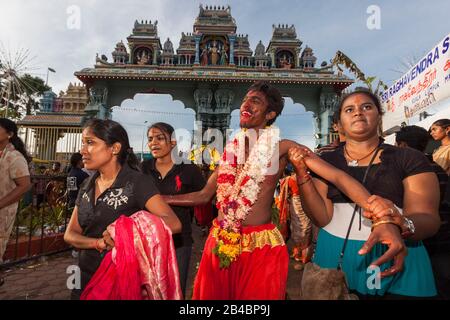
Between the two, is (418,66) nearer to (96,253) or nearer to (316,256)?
(316,256)

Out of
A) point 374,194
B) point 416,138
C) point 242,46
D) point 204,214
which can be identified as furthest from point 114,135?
point 242,46

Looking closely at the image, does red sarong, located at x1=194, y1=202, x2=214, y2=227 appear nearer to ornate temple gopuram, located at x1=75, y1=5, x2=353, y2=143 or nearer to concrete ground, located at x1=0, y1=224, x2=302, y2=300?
concrete ground, located at x1=0, y1=224, x2=302, y2=300

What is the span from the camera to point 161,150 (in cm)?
289

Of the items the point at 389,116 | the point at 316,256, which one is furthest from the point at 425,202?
the point at 389,116

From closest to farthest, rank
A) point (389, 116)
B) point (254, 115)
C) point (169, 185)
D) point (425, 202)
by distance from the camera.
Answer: point (425, 202), point (254, 115), point (169, 185), point (389, 116)

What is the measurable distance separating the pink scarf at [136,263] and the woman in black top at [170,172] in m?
0.98

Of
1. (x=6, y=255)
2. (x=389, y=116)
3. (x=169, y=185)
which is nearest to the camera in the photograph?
(x=169, y=185)

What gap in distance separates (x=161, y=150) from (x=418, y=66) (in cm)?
592

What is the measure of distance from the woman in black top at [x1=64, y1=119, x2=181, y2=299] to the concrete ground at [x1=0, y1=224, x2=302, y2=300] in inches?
78.2

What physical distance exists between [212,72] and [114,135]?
624 inches

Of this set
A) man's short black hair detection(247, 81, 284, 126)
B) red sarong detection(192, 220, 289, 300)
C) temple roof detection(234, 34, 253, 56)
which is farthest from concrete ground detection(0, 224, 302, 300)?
temple roof detection(234, 34, 253, 56)

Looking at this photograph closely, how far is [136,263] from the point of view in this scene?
1.58m

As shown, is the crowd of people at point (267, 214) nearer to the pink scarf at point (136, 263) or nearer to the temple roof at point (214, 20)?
the pink scarf at point (136, 263)
